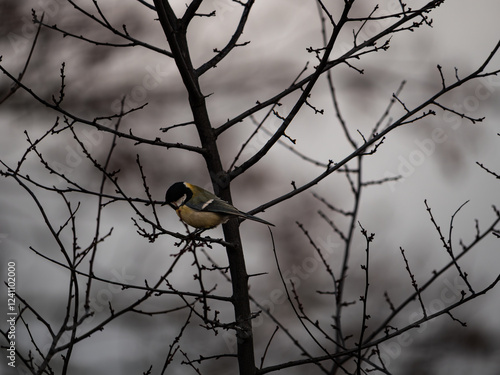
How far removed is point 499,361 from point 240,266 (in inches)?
143

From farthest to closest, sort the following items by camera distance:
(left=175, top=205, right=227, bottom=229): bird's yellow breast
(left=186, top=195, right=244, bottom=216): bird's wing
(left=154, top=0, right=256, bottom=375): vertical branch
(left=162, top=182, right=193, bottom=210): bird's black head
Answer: (left=162, top=182, right=193, bottom=210): bird's black head → (left=175, top=205, right=227, bottom=229): bird's yellow breast → (left=186, top=195, right=244, bottom=216): bird's wing → (left=154, top=0, right=256, bottom=375): vertical branch

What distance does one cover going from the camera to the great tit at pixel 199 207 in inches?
129

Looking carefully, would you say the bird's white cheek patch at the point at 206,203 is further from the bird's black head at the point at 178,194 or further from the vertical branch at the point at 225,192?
the vertical branch at the point at 225,192

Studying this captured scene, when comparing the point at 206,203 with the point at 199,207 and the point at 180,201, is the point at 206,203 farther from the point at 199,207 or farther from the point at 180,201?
the point at 180,201

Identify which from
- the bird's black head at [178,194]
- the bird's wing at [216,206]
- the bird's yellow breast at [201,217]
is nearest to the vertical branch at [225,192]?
the bird's wing at [216,206]

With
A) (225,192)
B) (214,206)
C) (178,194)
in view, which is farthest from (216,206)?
(178,194)

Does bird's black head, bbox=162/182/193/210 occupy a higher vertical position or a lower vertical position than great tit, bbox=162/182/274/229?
higher

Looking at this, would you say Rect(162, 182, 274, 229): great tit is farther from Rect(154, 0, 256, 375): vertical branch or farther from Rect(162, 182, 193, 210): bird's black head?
Rect(154, 0, 256, 375): vertical branch

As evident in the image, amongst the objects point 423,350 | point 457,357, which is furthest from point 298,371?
point 457,357

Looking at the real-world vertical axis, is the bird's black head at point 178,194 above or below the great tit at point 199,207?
above

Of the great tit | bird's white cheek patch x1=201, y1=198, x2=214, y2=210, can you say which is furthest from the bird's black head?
bird's white cheek patch x1=201, y1=198, x2=214, y2=210

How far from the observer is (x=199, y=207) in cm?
356

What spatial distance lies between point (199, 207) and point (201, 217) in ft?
0.23

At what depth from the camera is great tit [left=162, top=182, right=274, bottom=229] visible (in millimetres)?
3271
